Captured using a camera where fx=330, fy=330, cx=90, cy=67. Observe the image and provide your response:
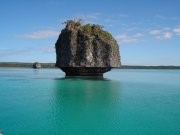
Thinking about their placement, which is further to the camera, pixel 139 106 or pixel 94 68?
pixel 94 68

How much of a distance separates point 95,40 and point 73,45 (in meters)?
3.13

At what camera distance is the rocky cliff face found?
4488 centimetres

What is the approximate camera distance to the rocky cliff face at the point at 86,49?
147 ft

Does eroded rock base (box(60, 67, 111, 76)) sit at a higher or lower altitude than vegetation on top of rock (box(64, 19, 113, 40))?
lower

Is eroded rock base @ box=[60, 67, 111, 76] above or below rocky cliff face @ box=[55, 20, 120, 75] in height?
below

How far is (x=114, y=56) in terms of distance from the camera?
152 ft

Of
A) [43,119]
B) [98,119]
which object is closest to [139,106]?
[98,119]

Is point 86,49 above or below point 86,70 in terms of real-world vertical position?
above

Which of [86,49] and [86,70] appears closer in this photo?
[86,49]

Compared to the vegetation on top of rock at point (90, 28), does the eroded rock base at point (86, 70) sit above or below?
below

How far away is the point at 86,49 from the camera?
44969 mm

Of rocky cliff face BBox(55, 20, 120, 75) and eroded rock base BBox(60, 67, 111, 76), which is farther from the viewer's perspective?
eroded rock base BBox(60, 67, 111, 76)

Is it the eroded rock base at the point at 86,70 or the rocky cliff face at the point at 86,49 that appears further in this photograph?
the eroded rock base at the point at 86,70

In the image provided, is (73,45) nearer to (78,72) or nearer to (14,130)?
(78,72)
